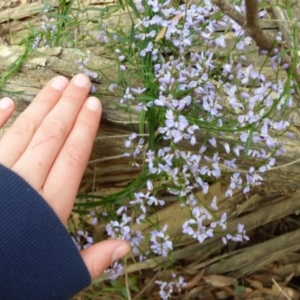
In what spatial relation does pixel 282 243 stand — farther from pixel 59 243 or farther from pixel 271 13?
pixel 59 243

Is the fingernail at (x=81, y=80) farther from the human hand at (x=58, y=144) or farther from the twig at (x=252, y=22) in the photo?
the twig at (x=252, y=22)

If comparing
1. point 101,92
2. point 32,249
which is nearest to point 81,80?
point 101,92

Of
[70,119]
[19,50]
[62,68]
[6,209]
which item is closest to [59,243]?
[6,209]

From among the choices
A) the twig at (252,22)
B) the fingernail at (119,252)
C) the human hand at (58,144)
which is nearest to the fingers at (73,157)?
the human hand at (58,144)

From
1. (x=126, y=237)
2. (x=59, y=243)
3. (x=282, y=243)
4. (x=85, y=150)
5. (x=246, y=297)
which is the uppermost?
(x=85, y=150)

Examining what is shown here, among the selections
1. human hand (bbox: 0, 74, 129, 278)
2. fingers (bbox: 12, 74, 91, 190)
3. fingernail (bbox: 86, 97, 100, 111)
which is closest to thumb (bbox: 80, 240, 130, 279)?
human hand (bbox: 0, 74, 129, 278)

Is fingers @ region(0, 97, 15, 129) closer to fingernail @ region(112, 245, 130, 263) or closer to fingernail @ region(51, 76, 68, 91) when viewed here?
fingernail @ region(51, 76, 68, 91)
